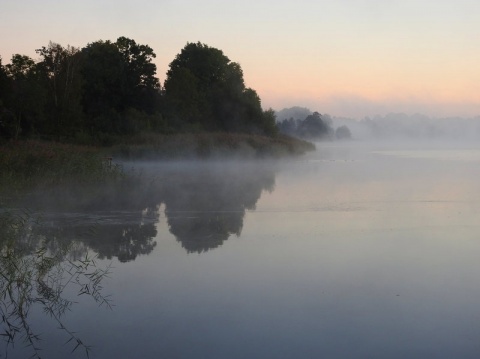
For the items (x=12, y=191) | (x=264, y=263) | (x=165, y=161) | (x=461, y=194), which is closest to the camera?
(x=264, y=263)

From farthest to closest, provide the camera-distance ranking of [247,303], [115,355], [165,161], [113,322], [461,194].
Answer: [165,161], [461,194], [247,303], [113,322], [115,355]

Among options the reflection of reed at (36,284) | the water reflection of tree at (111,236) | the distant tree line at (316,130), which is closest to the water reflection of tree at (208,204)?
the water reflection of tree at (111,236)

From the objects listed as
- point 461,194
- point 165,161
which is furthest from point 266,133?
point 461,194

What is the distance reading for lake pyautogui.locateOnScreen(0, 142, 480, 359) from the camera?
4.01 meters

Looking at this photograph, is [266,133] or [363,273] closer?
[363,273]

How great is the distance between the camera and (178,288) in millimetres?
5281

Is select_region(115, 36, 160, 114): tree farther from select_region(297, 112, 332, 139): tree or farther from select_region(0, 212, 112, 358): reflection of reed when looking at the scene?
select_region(297, 112, 332, 139): tree

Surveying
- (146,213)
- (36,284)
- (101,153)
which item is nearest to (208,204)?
(146,213)

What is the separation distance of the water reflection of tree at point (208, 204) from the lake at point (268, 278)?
0.14 ft

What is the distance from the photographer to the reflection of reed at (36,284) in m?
4.27

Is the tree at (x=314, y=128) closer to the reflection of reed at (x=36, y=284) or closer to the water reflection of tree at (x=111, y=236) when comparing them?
the water reflection of tree at (x=111, y=236)

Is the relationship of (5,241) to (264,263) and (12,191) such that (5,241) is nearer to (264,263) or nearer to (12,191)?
(264,263)

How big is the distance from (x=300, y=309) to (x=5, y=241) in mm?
3886

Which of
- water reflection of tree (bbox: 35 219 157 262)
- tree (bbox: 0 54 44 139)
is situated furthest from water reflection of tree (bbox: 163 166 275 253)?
tree (bbox: 0 54 44 139)
